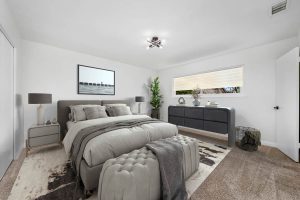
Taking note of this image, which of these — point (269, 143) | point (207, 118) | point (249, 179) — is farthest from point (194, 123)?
point (249, 179)

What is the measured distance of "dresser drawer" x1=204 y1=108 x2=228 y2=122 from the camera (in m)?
3.26

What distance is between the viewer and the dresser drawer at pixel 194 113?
12.4 feet

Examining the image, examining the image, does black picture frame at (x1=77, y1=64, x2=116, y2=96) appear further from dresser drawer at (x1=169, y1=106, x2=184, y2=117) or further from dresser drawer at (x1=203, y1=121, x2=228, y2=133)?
dresser drawer at (x1=203, y1=121, x2=228, y2=133)

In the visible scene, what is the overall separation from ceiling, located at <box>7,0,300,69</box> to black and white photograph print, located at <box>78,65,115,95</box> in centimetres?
74

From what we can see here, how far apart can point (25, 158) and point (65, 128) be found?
3.33 feet

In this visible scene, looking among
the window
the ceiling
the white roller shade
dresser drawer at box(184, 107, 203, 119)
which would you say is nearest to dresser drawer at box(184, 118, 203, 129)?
dresser drawer at box(184, 107, 203, 119)

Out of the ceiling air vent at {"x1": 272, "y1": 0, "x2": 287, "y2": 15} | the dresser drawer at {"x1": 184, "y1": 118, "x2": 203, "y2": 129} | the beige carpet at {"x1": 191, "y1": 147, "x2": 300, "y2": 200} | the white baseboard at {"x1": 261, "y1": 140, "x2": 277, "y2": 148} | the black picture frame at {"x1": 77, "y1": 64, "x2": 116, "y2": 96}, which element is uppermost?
the ceiling air vent at {"x1": 272, "y1": 0, "x2": 287, "y2": 15}

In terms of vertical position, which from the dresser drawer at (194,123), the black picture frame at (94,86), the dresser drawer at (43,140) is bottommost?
the dresser drawer at (43,140)

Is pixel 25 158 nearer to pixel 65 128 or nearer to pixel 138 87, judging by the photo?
pixel 65 128

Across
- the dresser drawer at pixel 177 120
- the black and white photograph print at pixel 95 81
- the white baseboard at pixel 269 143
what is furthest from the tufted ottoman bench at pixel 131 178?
the white baseboard at pixel 269 143

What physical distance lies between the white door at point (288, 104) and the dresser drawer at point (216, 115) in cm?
105

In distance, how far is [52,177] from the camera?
1.86m

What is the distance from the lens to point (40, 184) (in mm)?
1707

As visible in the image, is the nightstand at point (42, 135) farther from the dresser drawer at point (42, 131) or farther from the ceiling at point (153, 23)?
the ceiling at point (153, 23)
